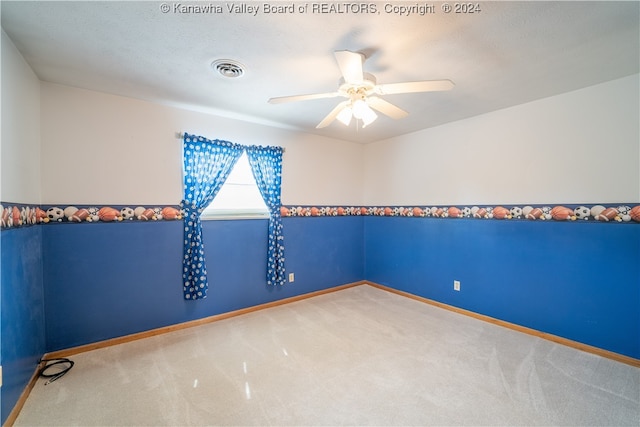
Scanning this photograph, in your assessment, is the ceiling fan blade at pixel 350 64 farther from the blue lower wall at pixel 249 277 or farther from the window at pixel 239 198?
the blue lower wall at pixel 249 277

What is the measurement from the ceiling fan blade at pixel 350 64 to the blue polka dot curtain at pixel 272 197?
6.05 feet

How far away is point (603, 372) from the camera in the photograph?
6.69ft

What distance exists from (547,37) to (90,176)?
11.6ft

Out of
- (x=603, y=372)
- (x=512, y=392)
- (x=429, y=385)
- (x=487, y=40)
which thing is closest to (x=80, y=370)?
(x=429, y=385)

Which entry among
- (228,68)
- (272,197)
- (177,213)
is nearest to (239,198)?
(272,197)

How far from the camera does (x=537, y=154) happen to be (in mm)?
2650

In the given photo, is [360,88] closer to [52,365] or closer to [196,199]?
[196,199]

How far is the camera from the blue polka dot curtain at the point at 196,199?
2811mm

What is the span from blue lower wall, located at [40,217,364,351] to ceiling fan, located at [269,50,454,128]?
1771 millimetres

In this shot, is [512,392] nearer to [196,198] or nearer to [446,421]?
[446,421]

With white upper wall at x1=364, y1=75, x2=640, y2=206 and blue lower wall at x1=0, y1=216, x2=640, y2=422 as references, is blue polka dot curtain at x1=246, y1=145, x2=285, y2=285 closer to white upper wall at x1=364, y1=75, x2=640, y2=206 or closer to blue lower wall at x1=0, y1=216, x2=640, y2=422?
blue lower wall at x1=0, y1=216, x2=640, y2=422

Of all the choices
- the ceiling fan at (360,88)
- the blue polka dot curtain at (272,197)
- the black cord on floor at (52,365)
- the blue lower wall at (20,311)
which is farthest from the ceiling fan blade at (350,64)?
the black cord on floor at (52,365)

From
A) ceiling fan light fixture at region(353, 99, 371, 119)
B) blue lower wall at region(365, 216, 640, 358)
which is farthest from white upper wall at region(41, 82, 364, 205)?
blue lower wall at region(365, 216, 640, 358)

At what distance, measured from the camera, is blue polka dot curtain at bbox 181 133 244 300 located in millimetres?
2811
